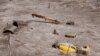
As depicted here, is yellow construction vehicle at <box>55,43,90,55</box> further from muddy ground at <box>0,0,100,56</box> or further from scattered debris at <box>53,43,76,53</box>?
muddy ground at <box>0,0,100,56</box>

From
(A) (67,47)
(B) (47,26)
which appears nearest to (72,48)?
(A) (67,47)

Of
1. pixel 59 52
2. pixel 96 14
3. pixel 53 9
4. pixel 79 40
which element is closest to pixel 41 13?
pixel 53 9

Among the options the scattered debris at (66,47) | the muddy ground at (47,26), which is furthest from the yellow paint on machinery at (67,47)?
the muddy ground at (47,26)

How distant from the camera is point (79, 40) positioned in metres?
8.71

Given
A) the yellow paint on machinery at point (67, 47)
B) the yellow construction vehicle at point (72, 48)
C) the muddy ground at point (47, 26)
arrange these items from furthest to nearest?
the muddy ground at point (47, 26) → the yellow paint on machinery at point (67, 47) → the yellow construction vehicle at point (72, 48)

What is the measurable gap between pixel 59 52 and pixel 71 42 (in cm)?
94

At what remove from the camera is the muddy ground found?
801 cm

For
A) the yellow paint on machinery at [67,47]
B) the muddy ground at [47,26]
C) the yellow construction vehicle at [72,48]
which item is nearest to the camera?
the yellow construction vehicle at [72,48]

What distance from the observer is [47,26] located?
32.8ft

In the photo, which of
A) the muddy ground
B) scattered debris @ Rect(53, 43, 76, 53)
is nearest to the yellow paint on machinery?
scattered debris @ Rect(53, 43, 76, 53)

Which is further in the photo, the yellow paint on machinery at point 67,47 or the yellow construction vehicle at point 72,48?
the yellow paint on machinery at point 67,47

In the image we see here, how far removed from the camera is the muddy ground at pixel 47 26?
8.01 meters

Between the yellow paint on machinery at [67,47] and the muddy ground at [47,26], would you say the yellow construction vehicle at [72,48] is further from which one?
the muddy ground at [47,26]

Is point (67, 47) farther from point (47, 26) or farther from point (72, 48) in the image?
point (47, 26)
